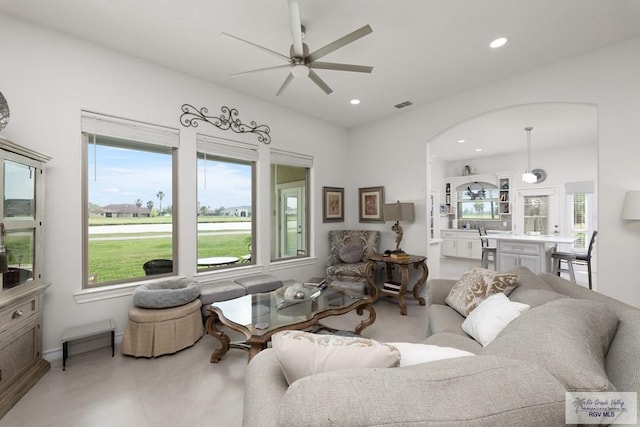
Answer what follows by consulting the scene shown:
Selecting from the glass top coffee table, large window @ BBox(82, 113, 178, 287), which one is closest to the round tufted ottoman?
the glass top coffee table

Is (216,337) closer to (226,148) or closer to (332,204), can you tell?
(226,148)

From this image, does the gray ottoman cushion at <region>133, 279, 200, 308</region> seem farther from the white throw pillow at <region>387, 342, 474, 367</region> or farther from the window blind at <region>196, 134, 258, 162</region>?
the white throw pillow at <region>387, 342, 474, 367</region>

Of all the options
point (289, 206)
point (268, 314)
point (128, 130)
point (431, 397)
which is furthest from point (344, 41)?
point (289, 206)

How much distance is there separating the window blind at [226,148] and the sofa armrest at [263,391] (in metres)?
2.97

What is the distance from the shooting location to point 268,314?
2338 millimetres

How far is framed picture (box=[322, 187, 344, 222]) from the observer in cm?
491

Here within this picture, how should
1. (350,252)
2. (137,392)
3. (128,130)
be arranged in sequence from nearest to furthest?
1. (137,392)
2. (128,130)
3. (350,252)

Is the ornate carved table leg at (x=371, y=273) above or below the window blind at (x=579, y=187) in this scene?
below

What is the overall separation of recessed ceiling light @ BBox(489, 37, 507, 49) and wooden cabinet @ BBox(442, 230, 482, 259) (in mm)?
5743

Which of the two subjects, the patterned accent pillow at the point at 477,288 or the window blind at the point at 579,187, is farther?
the window blind at the point at 579,187

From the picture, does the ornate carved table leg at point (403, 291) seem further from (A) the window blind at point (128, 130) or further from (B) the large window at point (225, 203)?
(A) the window blind at point (128, 130)

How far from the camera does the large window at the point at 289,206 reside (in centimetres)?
438

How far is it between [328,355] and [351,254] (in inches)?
144

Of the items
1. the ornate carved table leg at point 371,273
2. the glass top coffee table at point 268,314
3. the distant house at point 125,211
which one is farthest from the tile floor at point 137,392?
the ornate carved table leg at point 371,273
